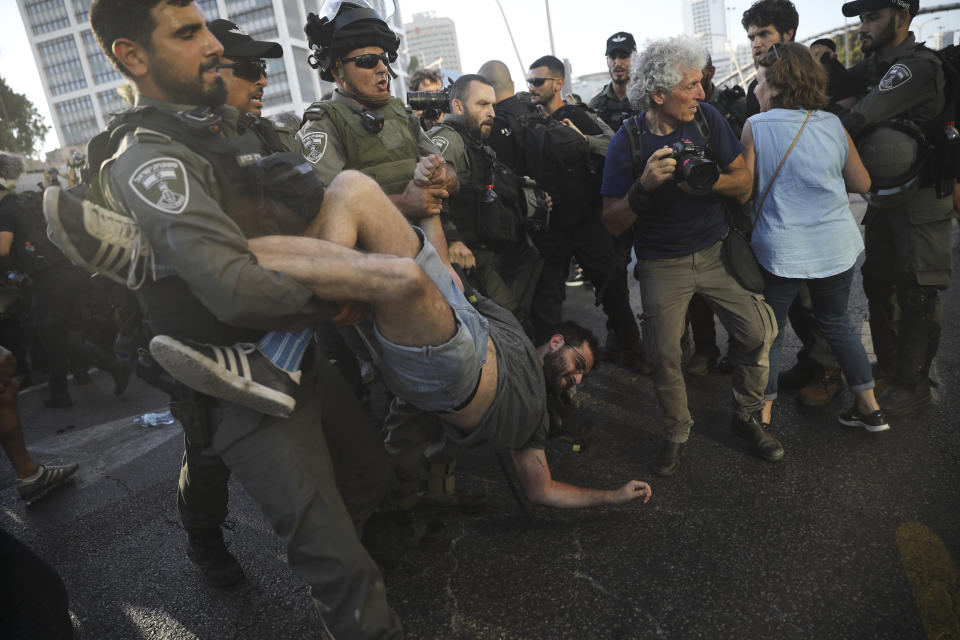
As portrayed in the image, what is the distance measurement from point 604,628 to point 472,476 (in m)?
1.20

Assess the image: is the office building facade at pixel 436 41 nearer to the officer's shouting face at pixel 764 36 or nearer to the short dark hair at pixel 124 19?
the officer's shouting face at pixel 764 36

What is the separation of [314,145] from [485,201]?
3.25ft

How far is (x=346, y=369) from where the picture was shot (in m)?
3.51

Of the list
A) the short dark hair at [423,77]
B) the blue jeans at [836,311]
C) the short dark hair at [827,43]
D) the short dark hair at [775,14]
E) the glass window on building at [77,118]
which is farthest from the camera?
the glass window on building at [77,118]

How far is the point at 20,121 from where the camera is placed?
46.4 meters

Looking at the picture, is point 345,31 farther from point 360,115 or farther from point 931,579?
point 931,579

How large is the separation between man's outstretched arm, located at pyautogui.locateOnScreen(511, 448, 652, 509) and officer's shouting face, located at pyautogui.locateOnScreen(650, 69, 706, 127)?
169 cm

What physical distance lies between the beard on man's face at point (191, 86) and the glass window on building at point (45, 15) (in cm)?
9645

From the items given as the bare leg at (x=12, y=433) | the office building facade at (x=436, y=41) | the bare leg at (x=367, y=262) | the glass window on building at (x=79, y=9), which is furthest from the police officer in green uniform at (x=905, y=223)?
the office building facade at (x=436, y=41)

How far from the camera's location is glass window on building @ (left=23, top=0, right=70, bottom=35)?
72938 mm

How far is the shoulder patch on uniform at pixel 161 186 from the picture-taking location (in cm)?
143

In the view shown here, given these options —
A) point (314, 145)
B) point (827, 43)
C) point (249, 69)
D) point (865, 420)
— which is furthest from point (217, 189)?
point (827, 43)

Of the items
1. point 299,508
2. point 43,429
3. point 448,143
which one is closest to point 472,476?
point 299,508

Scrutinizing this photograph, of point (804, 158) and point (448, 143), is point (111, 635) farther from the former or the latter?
point (804, 158)
